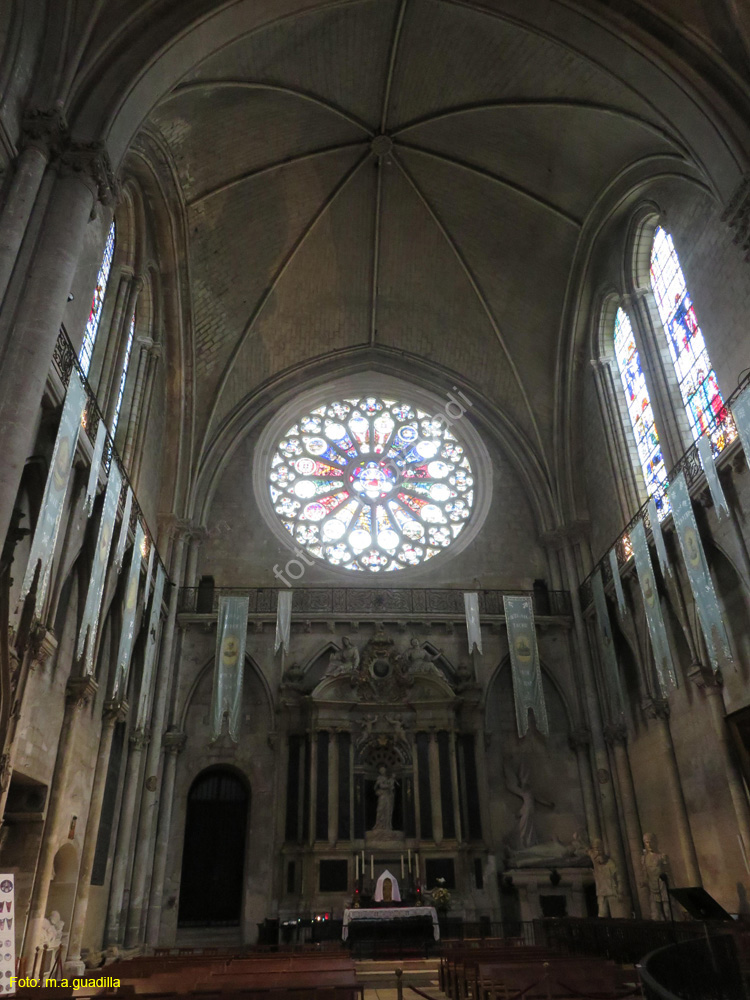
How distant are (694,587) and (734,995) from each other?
268 inches

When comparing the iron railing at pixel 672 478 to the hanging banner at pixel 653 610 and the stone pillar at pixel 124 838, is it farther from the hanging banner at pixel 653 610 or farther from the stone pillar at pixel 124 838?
the stone pillar at pixel 124 838

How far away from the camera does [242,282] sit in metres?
18.5

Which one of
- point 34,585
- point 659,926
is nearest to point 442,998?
point 659,926

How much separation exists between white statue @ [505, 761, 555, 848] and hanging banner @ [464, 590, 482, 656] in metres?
2.69

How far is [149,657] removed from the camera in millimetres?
14188

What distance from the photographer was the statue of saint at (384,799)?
1512cm

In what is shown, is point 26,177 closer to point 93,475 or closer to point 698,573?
point 93,475

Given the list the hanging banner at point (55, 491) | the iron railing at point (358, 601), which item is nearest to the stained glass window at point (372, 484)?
the iron railing at point (358, 601)

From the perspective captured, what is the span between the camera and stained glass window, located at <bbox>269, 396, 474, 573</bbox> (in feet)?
63.0

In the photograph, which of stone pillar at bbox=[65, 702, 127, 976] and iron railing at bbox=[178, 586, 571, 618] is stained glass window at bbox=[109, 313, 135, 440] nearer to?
iron railing at bbox=[178, 586, 571, 618]

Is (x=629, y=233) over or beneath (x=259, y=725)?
over

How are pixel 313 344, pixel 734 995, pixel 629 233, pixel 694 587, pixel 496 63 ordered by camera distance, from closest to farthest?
pixel 734 995 → pixel 694 587 → pixel 496 63 → pixel 629 233 → pixel 313 344

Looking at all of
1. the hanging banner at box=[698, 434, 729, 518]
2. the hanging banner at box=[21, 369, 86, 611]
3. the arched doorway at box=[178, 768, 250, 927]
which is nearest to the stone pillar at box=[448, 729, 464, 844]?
the arched doorway at box=[178, 768, 250, 927]

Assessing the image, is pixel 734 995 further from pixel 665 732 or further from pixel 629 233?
pixel 629 233
